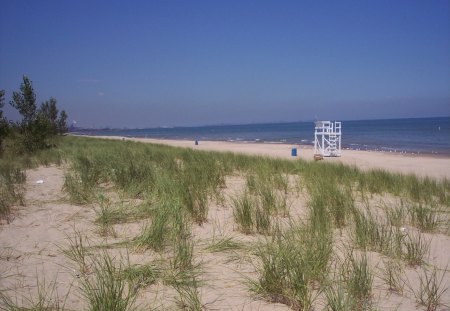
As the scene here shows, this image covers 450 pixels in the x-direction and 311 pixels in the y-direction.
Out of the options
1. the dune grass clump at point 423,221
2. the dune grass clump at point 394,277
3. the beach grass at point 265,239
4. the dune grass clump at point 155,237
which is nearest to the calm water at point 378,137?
the dune grass clump at point 423,221

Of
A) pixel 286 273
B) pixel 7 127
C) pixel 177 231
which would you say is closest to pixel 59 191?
pixel 177 231

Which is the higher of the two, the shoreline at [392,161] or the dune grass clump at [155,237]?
the dune grass clump at [155,237]

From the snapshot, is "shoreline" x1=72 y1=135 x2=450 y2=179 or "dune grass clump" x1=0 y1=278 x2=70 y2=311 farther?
"shoreline" x1=72 y1=135 x2=450 y2=179

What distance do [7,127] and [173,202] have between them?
39.6 ft

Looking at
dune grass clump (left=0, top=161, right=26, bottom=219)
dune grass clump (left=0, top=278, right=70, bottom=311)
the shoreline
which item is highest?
dune grass clump (left=0, top=161, right=26, bottom=219)

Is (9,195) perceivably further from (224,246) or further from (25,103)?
(25,103)

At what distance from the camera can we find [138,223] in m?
3.75

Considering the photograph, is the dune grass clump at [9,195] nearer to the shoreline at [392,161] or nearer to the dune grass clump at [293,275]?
the dune grass clump at [293,275]

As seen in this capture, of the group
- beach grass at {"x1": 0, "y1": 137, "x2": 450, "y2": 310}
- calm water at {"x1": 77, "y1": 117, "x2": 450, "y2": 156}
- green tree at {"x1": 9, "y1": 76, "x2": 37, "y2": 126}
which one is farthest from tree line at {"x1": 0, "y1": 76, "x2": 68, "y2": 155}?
calm water at {"x1": 77, "y1": 117, "x2": 450, "y2": 156}

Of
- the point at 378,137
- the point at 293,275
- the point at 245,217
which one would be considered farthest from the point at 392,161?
the point at 378,137

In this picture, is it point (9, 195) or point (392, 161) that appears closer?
point (9, 195)

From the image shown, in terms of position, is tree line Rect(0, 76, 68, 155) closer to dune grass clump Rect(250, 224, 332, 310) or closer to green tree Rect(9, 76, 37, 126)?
green tree Rect(9, 76, 37, 126)

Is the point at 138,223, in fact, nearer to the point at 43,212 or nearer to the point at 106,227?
the point at 106,227

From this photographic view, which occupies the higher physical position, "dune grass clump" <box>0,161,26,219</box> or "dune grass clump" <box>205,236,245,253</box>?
"dune grass clump" <box>0,161,26,219</box>
